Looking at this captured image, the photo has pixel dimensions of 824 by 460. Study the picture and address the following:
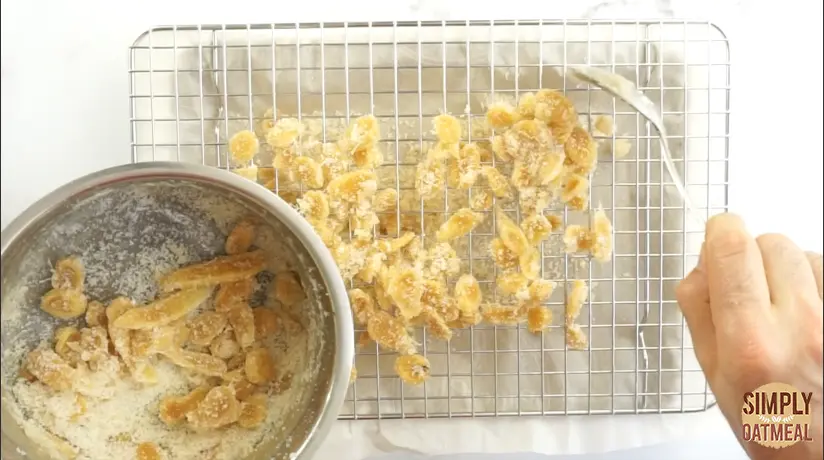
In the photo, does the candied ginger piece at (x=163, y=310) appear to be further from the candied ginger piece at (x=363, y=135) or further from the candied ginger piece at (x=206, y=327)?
the candied ginger piece at (x=363, y=135)

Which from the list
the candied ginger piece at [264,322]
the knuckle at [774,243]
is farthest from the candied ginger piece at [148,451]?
the knuckle at [774,243]

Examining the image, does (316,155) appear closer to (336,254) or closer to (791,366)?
(336,254)

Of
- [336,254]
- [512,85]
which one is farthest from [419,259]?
[512,85]

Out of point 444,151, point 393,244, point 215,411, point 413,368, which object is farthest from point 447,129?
→ point 215,411

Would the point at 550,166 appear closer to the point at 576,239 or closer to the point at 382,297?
the point at 576,239


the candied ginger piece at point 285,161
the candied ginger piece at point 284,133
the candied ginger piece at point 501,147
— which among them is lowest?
the candied ginger piece at point 285,161
